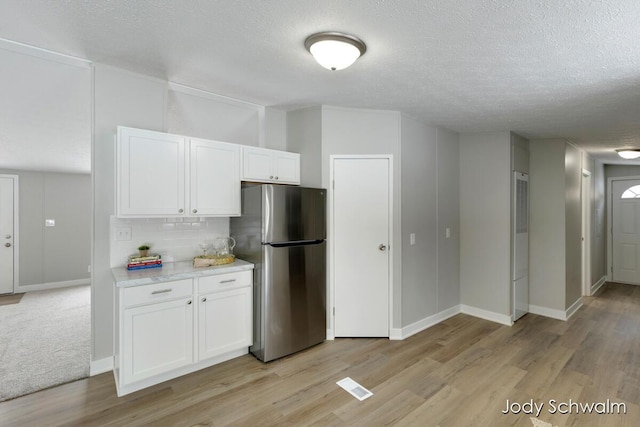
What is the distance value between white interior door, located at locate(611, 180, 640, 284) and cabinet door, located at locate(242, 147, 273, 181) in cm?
706

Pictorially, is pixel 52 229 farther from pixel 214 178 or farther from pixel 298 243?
pixel 298 243

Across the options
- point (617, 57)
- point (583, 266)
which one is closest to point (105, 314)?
point (617, 57)

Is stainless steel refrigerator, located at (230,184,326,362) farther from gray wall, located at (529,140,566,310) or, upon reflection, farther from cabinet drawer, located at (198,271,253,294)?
gray wall, located at (529,140,566,310)

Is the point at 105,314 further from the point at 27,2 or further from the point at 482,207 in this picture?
the point at 482,207

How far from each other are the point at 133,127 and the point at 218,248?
4.40ft

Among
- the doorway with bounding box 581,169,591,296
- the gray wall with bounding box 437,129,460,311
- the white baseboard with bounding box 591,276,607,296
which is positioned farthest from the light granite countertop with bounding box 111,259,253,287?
the white baseboard with bounding box 591,276,607,296

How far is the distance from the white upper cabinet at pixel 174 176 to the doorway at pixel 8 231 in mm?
5404

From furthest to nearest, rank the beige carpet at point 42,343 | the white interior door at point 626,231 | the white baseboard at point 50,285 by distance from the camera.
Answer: the white interior door at point 626,231, the white baseboard at point 50,285, the beige carpet at point 42,343

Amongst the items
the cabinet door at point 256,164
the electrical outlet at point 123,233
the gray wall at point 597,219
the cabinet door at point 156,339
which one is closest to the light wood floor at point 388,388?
the cabinet door at point 156,339

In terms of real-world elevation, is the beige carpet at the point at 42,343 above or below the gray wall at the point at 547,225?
below

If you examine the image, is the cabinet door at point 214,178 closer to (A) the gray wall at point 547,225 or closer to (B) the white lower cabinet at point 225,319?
(B) the white lower cabinet at point 225,319

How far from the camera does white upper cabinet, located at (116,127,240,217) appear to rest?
8.07ft

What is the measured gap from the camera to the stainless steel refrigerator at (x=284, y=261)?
9.41ft

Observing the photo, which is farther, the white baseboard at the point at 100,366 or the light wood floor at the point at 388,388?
the white baseboard at the point at 100,366
